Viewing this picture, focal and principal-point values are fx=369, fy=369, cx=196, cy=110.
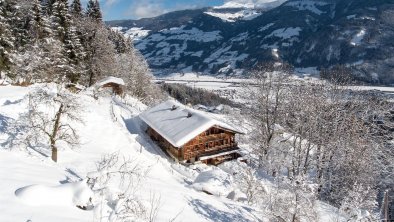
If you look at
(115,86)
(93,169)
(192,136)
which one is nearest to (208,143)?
(192,136)

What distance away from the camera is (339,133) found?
40.3 meters

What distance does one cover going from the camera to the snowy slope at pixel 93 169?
8.96 m

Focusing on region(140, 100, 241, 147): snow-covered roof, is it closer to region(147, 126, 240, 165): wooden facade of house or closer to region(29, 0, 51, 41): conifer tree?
region(147, 126, 240, 165): wooden facade of house

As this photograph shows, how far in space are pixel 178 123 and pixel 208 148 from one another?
4502mm

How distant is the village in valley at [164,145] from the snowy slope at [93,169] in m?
0.07

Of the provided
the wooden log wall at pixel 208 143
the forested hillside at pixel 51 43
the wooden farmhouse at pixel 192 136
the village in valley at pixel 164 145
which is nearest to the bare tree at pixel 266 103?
the village in valley at pixel 164 145

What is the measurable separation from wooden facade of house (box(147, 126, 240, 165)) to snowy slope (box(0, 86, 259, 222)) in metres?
1.37

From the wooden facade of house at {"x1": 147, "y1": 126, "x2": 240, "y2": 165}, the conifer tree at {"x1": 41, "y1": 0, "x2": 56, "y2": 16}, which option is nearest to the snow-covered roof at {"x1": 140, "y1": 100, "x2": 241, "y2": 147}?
the wooden facade of house at {"x1": 147, "y1": 126, "x2": 240, "y2": 165}

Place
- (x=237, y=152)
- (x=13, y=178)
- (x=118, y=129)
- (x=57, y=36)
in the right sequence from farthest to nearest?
(x=57, y=36)
(x=237, y=152)
(x=118, y=129)
(x=13, y=178)

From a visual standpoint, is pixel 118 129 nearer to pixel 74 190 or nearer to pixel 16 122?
pixel 16 122

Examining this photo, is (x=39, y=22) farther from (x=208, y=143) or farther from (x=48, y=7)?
(x=208, y=143)

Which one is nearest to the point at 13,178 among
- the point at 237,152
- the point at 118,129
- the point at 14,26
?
the point at 118,129

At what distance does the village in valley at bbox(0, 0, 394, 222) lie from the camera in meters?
11.9

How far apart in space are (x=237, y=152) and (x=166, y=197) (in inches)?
1166
